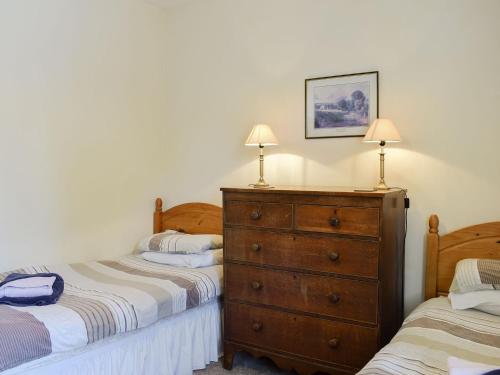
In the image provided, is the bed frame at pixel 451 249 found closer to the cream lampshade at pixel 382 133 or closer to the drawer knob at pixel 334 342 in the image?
the cream lampshade at pixel 382 133

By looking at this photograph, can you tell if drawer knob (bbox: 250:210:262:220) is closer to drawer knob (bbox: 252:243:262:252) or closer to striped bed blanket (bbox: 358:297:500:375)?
drawer knob (bbox: 252:243:262:252)

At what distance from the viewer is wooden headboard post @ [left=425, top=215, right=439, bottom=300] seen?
97.7 inches

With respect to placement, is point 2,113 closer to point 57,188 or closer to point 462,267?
point 57,188

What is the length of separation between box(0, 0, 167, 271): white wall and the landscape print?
56.6 inches

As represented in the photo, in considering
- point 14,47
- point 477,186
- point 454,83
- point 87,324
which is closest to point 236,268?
point 87,324

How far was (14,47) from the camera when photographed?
2672mm

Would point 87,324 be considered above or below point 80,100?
below

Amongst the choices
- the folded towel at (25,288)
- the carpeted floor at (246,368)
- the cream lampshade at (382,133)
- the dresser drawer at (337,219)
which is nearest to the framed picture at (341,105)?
the cream lampshade at (382,133)

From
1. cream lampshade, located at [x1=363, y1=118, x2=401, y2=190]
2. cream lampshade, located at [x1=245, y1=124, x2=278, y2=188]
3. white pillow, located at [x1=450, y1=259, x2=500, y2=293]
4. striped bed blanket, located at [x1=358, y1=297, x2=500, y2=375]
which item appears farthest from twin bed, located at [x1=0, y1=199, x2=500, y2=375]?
cream lampshade, located at [x1=245, y1=124, x2=278, y2=188]

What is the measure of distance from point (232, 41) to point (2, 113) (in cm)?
166

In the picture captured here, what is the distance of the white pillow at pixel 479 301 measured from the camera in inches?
78.4

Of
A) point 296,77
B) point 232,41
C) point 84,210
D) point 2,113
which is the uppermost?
point 232,41

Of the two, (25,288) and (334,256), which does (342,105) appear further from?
(25,288)

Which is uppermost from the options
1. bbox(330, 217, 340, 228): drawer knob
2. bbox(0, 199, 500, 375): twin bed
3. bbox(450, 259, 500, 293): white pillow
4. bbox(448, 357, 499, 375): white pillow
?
bbox(330, 217, 340, 228): drawer knob
